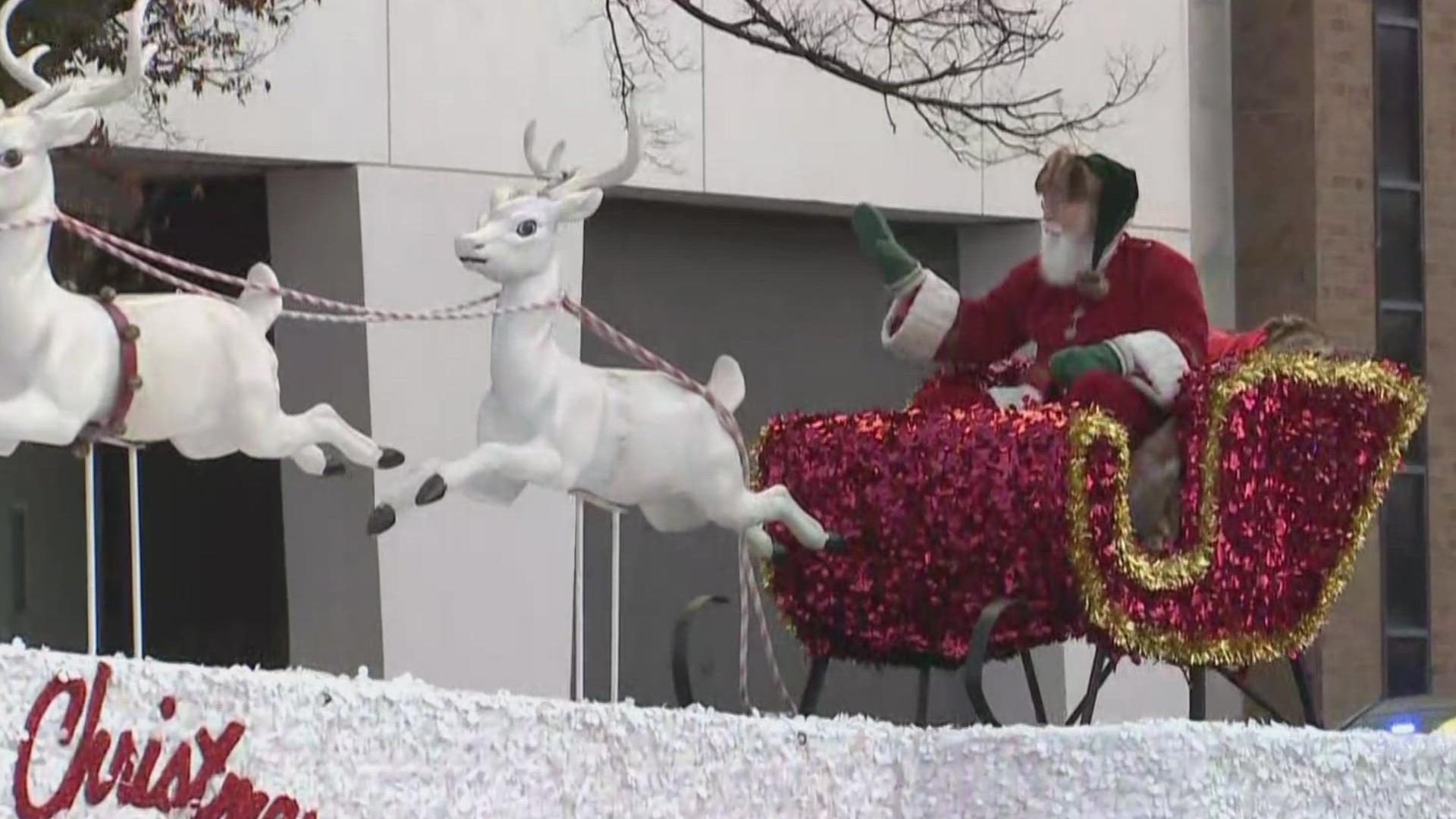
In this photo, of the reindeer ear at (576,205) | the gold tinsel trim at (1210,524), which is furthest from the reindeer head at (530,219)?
the gold tinsel trim at (1210,524)

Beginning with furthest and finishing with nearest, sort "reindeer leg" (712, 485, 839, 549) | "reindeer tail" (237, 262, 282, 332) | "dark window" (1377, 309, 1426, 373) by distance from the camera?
"dark window" (1377, 309, 1426, 373)
"reindeer leg" (712, 485, 839, 549)
"reindeer tail" (237, 262, 282, 332)

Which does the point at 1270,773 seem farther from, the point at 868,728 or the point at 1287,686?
the point at 1287,686

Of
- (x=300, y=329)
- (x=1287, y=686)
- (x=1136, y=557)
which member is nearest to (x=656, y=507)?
(x=1136, y=557)

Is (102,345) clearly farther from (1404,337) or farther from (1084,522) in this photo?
(1404,337)

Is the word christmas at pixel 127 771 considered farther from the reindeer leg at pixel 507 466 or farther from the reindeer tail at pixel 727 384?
the reindeer tail at pixel 727 384

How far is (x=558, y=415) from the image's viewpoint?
578 centimetres

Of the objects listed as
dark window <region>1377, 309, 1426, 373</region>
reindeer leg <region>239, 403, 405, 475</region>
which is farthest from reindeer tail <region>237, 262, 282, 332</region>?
dark window <region>1377, 309, 1426, 373</region>

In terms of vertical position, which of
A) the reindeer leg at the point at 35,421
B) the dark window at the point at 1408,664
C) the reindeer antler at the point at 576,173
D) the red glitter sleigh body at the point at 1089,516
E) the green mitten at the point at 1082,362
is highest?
the reindeer antler at the point at 576,173

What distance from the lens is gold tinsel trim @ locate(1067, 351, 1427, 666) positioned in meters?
6.34

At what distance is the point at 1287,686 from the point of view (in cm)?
1317

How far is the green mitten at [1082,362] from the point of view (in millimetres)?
6570

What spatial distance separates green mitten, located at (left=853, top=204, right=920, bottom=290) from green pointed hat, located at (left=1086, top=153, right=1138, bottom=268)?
18.9 inches

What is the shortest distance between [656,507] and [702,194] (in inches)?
216

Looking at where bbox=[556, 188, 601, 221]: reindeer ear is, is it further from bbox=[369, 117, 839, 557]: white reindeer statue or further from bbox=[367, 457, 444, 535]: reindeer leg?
bbox=[367, 457, 444, 535]: reindeer leg
